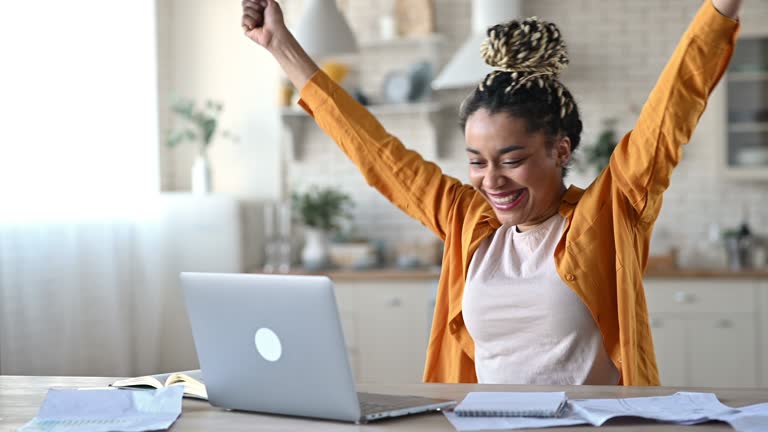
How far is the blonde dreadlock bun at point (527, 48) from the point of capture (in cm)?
190

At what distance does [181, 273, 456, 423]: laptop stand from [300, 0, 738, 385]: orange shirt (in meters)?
0.47

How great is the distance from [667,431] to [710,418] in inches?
3.6

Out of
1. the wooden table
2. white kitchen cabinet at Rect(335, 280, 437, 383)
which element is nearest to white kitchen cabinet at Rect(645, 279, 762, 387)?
white kitchen cabinet at Rect(335, 280, 437, 383)

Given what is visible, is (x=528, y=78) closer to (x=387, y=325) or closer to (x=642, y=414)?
(x=642, y=414)

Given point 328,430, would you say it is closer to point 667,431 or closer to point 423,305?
point 667,431

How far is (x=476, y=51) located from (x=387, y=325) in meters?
1.52

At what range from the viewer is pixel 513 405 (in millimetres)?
1493

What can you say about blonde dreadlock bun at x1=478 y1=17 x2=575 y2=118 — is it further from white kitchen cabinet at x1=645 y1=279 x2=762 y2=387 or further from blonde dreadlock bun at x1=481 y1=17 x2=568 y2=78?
white kitchen cabinet at x1=645 y1=279 x2=762 y2=387

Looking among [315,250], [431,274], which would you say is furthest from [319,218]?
[431,274]

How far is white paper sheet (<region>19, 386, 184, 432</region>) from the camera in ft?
4.79

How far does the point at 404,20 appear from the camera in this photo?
5.32 meters

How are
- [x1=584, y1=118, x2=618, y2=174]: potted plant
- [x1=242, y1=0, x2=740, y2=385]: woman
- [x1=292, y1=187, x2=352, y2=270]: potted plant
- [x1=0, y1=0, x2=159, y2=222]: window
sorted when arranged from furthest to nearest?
[x1=292, y1=187, x2=352, y2=270]: potted plant < [x1=584, y1=118, x2=618, y2=174]: potted plant < [x1=0, y1=0, x2=159, y2=222]: window < [x1=242, y1=0, x2=740, y2=385]: woman

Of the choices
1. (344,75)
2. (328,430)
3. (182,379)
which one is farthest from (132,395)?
(344,75)

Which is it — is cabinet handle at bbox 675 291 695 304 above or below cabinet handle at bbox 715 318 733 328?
above
